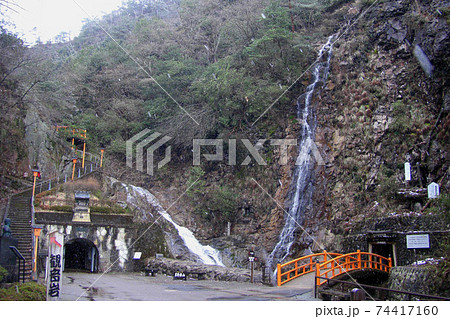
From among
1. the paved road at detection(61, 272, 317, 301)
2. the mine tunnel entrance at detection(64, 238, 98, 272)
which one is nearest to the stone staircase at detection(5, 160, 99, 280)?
the paved road at detection(61, 272, 317, 301)

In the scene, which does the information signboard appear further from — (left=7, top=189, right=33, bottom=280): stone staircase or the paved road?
(left=7, top=189, right=33, bottom=280): stone staircase

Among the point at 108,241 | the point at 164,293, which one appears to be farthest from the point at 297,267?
the point at 108,241

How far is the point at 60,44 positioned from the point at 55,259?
191 ft

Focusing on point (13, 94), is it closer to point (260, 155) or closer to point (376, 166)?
point (260, 155)

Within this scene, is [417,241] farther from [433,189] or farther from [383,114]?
[383,114]

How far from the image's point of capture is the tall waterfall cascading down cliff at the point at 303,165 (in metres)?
23.2

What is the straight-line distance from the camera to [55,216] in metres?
21.5

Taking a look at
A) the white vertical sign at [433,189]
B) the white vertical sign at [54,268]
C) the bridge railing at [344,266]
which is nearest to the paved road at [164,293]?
the bridge railing at [344,266]

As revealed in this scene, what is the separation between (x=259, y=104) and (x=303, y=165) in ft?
17.0

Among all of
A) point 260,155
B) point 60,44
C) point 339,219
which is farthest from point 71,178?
point 60,44

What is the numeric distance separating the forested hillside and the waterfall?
1.68m

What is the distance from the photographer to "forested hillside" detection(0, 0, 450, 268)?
2147 centimetres

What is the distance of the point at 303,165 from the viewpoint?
25.1 meters

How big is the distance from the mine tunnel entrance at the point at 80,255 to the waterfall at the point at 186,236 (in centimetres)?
369
